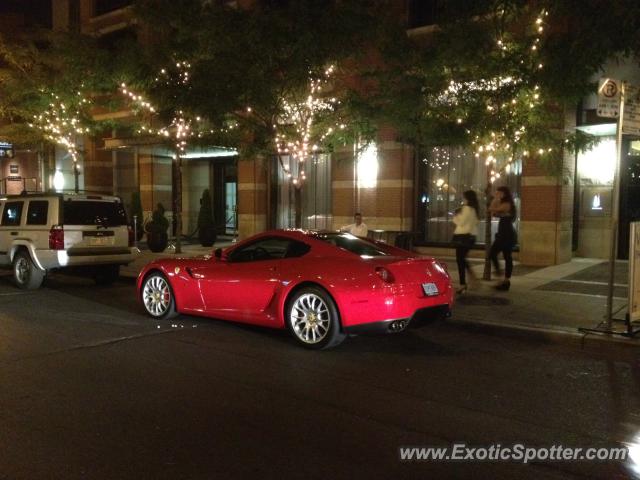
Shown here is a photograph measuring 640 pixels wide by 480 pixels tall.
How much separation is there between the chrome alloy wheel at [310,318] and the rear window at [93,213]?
6210 mm

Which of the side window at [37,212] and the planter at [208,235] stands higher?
the side window at [37,212]

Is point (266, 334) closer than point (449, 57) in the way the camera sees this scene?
Yes

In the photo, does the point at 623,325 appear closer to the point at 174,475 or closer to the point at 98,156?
the point at 174,475

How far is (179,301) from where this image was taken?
8805mm

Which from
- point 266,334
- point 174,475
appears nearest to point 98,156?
point 266,334

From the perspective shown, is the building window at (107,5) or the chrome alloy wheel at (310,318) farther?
the building window at (107,5)

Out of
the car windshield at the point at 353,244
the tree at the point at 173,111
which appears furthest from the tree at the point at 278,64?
the car windshield at the point at 353,244

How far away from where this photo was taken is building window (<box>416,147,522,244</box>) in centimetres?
1631

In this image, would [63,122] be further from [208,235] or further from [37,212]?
[37,212]

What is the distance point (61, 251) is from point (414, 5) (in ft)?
37.1

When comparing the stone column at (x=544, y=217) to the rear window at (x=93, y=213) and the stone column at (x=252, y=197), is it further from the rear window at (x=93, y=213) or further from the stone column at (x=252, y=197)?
the rear window at (x=93, y=213)

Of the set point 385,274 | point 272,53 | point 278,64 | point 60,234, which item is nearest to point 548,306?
point 385,274

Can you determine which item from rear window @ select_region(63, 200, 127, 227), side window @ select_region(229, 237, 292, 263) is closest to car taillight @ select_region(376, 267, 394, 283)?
side window @ select_region(229, 237, 292, 263)

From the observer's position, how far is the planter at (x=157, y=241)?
18375 mm
